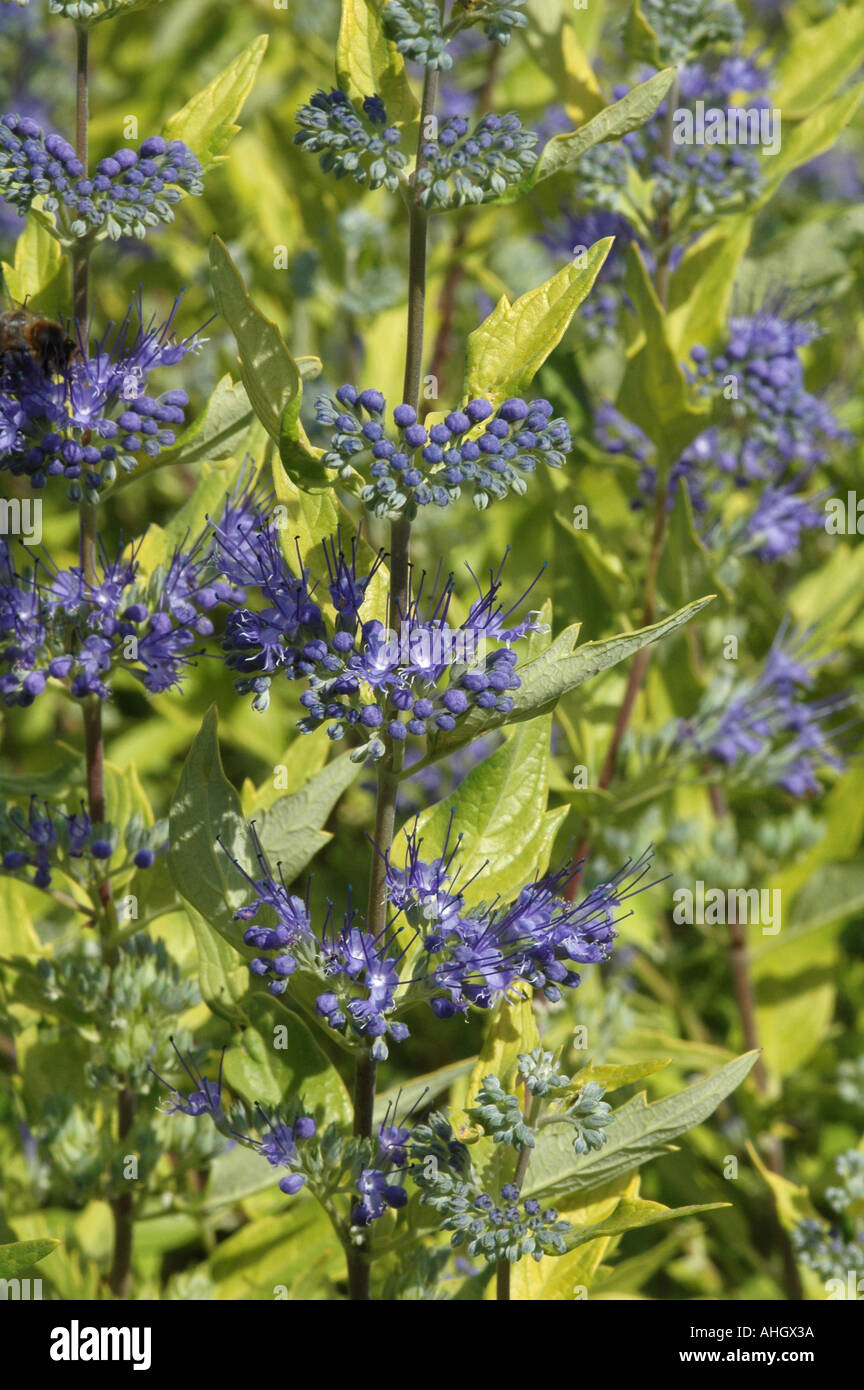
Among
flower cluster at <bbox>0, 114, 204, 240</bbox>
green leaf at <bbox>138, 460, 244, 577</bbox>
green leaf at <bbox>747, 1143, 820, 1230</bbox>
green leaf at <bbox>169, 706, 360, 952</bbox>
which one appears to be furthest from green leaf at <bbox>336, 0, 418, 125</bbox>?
green leaf at <bbox>747, 1143, 820, 1230</bbox>

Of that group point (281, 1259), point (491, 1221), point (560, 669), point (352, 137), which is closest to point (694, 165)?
point (352, 137)

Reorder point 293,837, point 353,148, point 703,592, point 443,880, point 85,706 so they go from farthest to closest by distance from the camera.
Answer: point 703,592 → point 85,706 → point 293,837 → point 443,880 → point 353,148

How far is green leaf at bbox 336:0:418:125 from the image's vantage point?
2.36 metres

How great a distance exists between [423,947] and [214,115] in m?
1.72

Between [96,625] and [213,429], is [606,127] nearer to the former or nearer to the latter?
[213,429]

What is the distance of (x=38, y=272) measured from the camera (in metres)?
2.87

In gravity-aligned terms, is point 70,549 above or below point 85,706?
above

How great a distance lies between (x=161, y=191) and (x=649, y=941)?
279cm

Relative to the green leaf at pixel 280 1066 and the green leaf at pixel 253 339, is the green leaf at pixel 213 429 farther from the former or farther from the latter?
the green leaf at pixel 280 1066

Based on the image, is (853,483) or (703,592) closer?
(703,592)

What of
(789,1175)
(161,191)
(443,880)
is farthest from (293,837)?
(789,1175)

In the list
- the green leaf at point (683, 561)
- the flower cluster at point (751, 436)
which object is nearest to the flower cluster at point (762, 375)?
the flower cluster at point (751, 436)

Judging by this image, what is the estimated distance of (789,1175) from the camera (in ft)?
14.2

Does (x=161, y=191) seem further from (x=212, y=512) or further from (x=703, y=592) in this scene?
(x=703, y=592)
